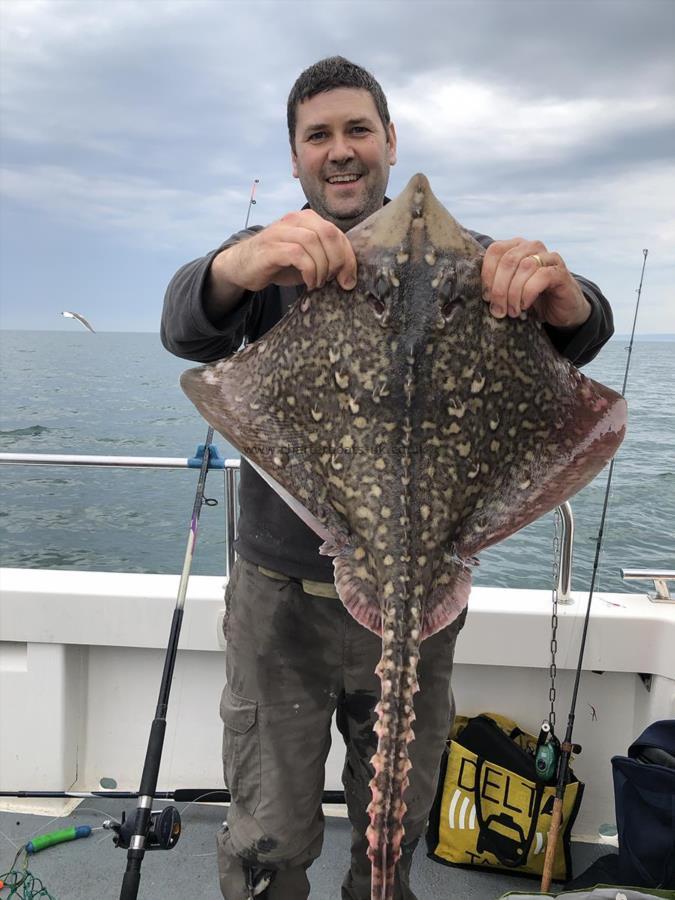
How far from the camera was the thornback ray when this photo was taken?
5.14 feet

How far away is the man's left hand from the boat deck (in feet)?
9.06

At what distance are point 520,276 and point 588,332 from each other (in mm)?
426

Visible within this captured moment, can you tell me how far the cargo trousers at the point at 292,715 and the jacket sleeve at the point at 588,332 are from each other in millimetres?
974

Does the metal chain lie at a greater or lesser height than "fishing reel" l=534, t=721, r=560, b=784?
greater

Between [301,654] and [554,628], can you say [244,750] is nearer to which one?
[301,654]

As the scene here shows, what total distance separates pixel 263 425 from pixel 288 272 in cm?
40

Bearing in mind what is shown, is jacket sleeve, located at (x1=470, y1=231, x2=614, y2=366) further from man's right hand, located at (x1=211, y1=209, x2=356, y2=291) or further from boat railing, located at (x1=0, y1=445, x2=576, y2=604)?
boat railing, located at (x1=0, y1=445, x2=576, y2=604)

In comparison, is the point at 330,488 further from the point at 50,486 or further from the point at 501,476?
the point at 50,486

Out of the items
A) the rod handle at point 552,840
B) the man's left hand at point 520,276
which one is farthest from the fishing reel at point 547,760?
the man's left hand at point 520,276

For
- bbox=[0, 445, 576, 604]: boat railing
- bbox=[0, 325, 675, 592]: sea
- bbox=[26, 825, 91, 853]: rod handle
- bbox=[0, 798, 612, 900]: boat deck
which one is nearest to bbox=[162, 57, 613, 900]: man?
bbox=[0, 798, 612, 900]: boat deck

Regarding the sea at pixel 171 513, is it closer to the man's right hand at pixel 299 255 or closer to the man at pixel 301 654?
the man at pixel 301 654

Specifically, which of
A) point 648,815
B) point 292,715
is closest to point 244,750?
point 292,715

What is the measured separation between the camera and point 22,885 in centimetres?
299

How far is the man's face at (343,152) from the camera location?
7.59 feet
